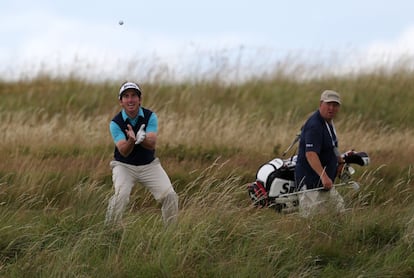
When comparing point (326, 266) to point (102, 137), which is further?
point (102, 137)

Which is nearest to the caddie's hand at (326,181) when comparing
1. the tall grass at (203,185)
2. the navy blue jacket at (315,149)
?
the navy blue jacket at (315,149)

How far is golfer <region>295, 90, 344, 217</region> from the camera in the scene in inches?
352

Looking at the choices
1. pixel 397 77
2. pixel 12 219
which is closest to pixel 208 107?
pixel 397 77

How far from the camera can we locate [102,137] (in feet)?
44.3

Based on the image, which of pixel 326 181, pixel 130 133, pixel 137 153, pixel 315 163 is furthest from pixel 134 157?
pixel 326 181

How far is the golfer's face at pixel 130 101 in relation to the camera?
8789 mm

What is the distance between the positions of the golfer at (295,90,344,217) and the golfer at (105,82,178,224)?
128 cm

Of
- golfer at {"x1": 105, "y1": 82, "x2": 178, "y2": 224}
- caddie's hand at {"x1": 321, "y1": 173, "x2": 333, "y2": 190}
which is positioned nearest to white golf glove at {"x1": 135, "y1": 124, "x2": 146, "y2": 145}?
golfer at {"x1": 105, "y1": 82, "x2": 178, "y2": 224}

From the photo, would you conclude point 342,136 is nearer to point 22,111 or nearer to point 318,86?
point 318,86

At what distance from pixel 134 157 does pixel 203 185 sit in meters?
1.47

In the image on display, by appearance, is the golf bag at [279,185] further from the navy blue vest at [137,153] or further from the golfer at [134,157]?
the navy blue vest at [137,153]

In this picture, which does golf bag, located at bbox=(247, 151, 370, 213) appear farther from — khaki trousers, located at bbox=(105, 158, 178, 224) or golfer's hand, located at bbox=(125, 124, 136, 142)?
golfer's hand, located at bbox=(125, 124, 136, 142)

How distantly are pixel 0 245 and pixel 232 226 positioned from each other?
6.87 ft

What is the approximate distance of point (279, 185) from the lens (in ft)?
31.2
